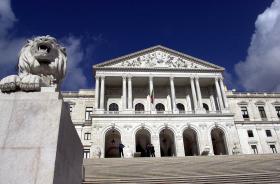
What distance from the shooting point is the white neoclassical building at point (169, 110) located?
109 feet

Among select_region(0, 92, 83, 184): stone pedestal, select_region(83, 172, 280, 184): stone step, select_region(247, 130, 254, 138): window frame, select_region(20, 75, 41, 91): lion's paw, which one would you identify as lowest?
select_region(83, 172, 280, 184): stone step

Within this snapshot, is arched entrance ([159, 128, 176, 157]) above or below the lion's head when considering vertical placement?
above

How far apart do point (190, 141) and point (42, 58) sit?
34.8m

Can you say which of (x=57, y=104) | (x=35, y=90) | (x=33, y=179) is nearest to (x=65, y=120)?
(x=57, y=104)

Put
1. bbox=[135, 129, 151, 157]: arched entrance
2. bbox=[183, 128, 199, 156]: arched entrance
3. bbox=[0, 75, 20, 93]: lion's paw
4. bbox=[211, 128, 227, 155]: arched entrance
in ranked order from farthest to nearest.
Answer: bbox=[135, 129, 151, 157]: arched entrance < bbox=[211, 128, 227, 155]: arched entrance < bbox=[183, 128, 199, 156]: arched entrance < bbox=[0, 75, 20, 93]: lion's paw

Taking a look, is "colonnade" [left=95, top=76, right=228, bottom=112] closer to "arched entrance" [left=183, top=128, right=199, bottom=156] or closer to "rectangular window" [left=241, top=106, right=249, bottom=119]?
"arched entrance" [left=183, top=128, right=199, bottom=156]

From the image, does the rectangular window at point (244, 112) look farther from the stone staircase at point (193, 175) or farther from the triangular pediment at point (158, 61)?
the stone staircase at point (193, 175)

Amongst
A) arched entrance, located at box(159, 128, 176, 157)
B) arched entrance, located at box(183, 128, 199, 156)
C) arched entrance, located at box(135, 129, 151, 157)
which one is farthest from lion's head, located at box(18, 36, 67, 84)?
arched entrance, located at box(135, 129, 151, 157)

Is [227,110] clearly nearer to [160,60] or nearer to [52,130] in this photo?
[160,60]

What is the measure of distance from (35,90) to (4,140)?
0.82 meters

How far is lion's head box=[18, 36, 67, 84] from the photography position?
14.3ft

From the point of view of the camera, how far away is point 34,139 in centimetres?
343

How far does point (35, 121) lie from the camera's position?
3543mm

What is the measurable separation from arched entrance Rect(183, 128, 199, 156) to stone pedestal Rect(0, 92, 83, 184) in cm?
3168
